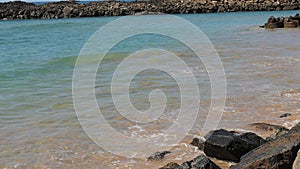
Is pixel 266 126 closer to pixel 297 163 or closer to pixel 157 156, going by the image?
pixel 157 156

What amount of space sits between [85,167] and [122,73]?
Answer: 605 cm

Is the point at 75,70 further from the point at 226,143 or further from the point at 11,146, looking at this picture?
the point at 226,143

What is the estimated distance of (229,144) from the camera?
462cm

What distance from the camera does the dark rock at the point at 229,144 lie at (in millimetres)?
4598

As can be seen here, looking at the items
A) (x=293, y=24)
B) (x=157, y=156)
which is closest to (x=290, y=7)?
(x=293, y=24)

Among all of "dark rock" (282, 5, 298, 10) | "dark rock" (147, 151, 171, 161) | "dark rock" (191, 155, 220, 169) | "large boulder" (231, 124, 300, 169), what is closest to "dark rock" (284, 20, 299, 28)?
"dark rock" (147, 151, 171, 161)

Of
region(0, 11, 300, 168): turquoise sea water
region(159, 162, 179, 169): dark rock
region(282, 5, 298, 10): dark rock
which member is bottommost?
region(282, 5, 298, 10): dark rock

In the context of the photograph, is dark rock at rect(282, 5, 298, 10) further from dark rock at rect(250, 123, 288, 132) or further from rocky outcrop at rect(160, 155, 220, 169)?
rocky outcrop at rect(160, 155, 220, 169)

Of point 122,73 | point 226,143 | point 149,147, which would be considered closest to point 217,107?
A: point 149,147

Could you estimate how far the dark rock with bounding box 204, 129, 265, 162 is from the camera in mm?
4598

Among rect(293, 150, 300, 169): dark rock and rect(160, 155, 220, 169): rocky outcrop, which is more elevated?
rect(293, 150, 300, 169): dark rock

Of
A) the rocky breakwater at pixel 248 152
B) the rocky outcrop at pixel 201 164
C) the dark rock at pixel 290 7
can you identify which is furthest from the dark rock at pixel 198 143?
the dark rock at pixel 290 7

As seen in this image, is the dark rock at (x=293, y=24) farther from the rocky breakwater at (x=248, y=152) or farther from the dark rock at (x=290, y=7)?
the dark rock at (x=290, y=7)

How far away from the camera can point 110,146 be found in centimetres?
556
